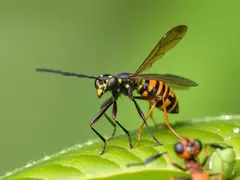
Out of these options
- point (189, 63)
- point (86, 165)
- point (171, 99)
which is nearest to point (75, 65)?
point (189, 63)

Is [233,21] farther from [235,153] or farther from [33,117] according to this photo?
[235,153]

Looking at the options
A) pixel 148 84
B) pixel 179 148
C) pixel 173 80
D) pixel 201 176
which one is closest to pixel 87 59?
pixel 148 84

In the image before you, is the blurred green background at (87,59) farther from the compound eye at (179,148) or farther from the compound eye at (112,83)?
the compound eye at (179,148)

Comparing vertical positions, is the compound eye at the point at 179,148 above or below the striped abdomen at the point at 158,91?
below

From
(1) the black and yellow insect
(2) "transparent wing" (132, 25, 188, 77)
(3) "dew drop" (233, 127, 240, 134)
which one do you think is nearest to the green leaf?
(3) "dew drop" (233, 127, 240, 134)

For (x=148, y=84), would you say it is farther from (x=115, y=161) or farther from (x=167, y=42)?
(x=115, y=161)

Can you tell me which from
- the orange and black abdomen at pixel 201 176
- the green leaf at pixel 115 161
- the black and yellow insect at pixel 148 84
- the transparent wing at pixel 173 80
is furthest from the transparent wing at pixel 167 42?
the orange and black abdomen at pixel 201 176
